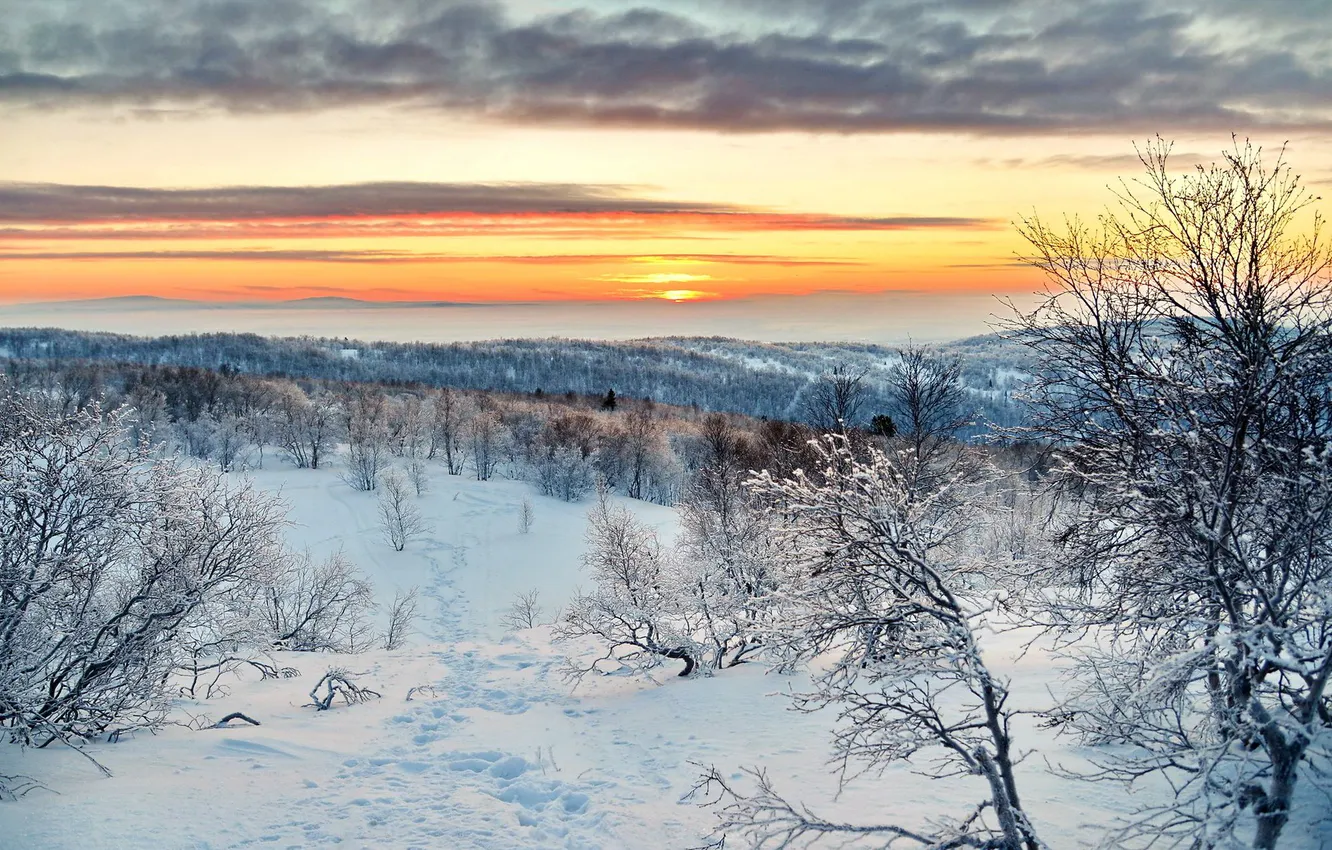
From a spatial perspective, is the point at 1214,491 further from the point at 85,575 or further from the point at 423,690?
the point at 423,690

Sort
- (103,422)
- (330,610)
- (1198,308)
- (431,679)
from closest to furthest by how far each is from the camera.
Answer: (1198,308), (103,422), (431,679), (330,610)

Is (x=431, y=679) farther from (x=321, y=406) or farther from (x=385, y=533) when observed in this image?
(x=321, y=406)

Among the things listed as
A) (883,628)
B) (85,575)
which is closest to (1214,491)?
(883,628)

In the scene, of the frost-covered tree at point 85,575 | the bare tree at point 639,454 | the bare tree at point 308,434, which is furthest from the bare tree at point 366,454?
the frost-covered tree at point 85,575

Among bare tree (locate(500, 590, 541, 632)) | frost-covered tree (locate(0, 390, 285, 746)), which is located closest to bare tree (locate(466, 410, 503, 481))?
bare tree (locate(500, 590, 541, 632))

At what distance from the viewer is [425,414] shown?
314 feet

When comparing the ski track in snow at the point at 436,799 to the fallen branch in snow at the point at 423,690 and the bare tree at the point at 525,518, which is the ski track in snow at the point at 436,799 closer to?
the fallen branch in snow at the point at 423,690

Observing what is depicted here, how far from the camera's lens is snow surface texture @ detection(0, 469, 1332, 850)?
10297 mm

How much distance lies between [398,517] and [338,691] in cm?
3907

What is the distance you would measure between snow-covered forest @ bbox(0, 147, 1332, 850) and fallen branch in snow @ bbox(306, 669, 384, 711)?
4.9 inches

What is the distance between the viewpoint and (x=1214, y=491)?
24.0 ft

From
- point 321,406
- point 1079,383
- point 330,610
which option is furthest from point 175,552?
point 321,406

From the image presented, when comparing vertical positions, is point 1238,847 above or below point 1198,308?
below

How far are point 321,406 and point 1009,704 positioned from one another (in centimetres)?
7982
